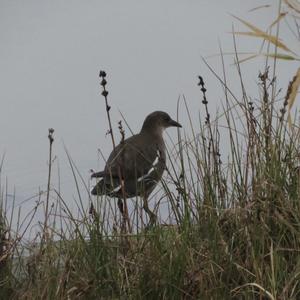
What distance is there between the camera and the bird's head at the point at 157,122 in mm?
9484

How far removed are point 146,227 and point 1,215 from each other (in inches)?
35.2

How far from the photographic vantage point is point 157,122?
31.4 ft

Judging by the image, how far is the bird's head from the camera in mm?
9484

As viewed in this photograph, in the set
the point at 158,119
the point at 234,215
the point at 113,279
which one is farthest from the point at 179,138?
the point at 158,119

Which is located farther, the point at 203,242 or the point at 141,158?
the point at 141,158

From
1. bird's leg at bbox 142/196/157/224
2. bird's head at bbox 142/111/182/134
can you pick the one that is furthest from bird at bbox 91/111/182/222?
bird's leg at bbox 142/196/157/224

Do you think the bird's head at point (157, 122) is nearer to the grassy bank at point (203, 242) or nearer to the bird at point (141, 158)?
the bird at point (141, 158)

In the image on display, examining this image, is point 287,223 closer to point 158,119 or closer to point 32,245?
point 32,245

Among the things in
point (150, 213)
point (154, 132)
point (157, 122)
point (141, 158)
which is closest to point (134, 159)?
point (141, 158)

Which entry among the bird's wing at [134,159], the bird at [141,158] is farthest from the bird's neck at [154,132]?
the bird's wing at [134,159]

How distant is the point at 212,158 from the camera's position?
4.69m

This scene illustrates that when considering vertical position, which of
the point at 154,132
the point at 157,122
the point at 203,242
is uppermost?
the point at 157,122

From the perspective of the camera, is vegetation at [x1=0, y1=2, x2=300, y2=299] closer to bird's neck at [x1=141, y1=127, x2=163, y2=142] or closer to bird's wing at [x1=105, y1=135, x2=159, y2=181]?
bird's wing at [x1=105, y1=135, x2=159, y2=181]

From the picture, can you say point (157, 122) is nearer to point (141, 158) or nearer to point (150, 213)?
point (141, 158)
